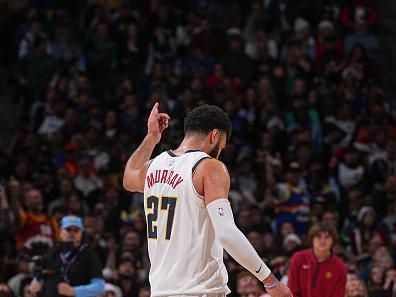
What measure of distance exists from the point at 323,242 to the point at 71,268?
2.19m

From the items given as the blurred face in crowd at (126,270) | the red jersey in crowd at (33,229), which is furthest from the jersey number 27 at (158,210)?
the red jersey in crowd at (33,229)

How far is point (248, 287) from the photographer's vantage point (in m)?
10.3

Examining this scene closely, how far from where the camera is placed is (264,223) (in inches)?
→ 506

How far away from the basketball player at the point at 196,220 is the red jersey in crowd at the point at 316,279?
11.1 ft

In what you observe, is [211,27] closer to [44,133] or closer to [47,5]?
[47,5]

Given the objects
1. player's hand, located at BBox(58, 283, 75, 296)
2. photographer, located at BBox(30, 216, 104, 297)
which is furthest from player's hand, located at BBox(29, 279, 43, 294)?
player's hand, located at BBox(58, 283, 75, 296)

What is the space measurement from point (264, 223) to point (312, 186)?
1.45 metres

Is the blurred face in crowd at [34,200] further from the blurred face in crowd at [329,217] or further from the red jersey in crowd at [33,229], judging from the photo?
the blurred face in crowd at [329,217]

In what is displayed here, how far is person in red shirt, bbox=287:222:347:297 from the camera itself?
880cm

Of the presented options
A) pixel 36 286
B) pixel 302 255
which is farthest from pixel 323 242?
pixel 36 286

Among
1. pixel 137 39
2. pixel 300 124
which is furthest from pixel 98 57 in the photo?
pixel 300 124

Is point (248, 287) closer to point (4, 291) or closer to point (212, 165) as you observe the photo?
point (4, 291)

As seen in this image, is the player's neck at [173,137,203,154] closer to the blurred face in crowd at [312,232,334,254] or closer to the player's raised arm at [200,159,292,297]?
the player's raised arm at [200,159,292,297]

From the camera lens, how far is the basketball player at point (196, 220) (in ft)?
17.3
